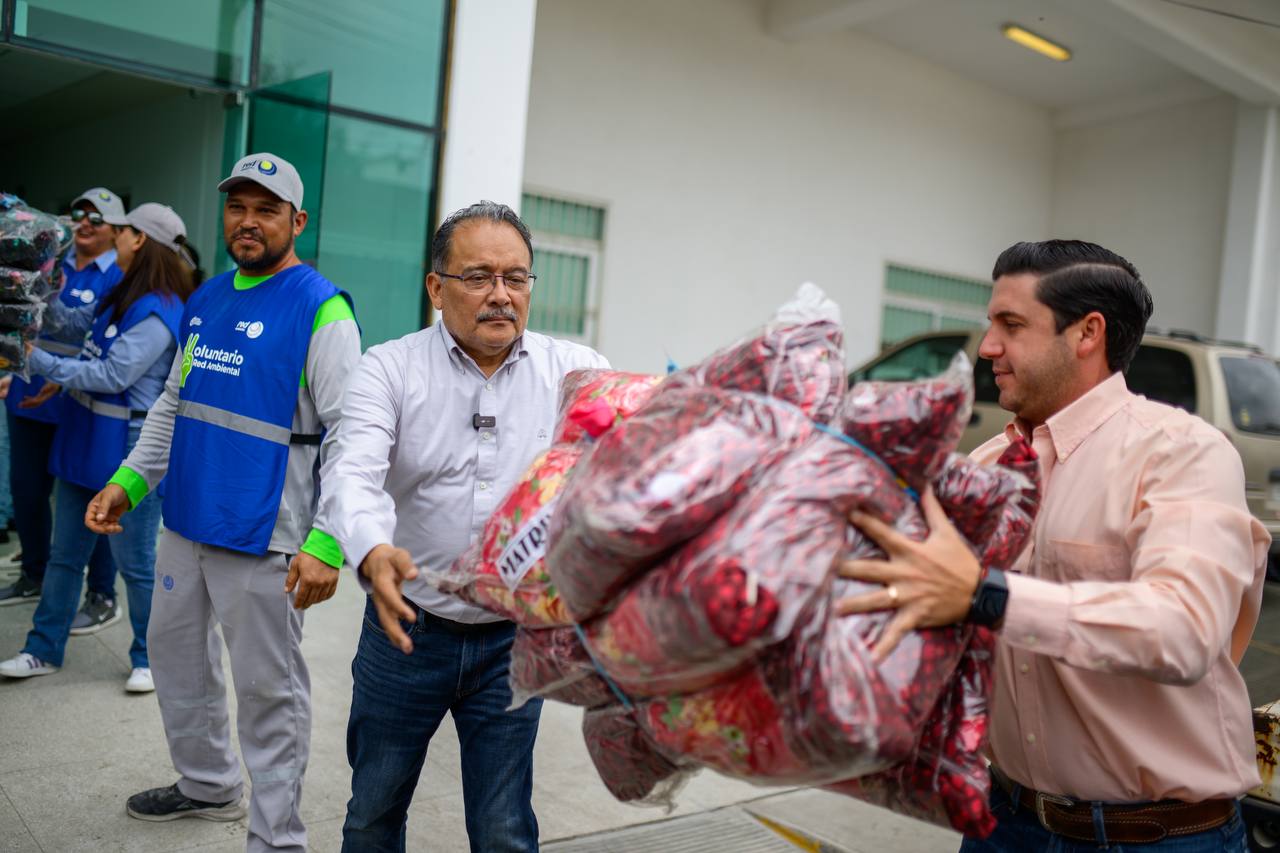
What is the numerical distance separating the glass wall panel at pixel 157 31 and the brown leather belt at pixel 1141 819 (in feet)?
22.0

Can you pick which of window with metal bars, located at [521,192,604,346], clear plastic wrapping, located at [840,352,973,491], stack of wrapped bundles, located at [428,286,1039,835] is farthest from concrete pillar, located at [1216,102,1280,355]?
clear plastic wrapping, located at [840,352,973,491]

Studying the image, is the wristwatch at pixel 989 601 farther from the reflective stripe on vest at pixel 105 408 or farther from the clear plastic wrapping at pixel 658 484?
the reflective stripe on vest at pixel 105 408

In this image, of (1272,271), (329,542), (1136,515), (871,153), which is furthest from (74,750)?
(1272,271)

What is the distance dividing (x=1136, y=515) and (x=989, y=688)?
0.47m

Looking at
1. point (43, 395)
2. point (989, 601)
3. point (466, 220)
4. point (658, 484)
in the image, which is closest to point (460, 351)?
point (466, 220)

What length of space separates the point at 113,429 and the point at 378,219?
8.80 ft

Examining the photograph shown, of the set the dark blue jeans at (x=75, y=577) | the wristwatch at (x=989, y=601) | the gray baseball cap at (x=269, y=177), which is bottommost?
the dark blue jeans at (x=75, y=577)

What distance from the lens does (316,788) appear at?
3.82m

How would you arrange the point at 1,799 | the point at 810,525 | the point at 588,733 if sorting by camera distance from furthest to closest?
the point at 1,799 → the point at 588,733 → the point at 810,525

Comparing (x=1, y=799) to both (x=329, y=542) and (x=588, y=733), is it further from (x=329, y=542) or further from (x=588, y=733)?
(x=588, y=733)

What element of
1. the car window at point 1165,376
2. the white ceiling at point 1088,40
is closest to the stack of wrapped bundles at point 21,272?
the car window at point 1165,376

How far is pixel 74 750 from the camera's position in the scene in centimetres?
390

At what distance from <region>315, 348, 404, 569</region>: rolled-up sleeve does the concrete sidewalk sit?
5.51 ft

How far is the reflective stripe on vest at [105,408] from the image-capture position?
A: 4.66m
